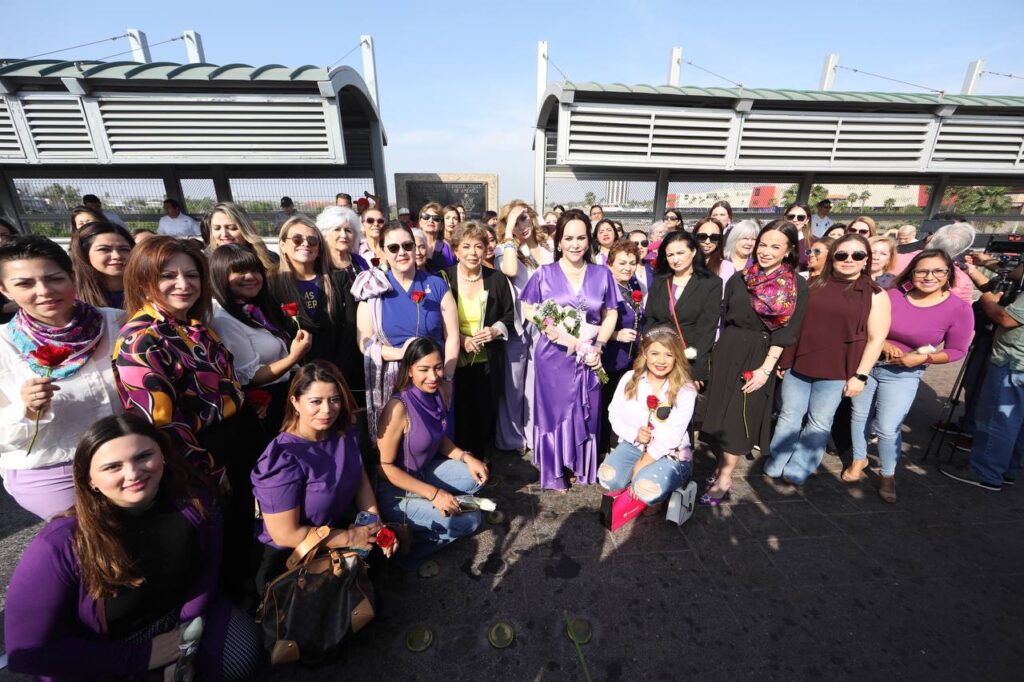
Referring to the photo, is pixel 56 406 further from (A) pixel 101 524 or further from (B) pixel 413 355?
(B) pixel 413 355

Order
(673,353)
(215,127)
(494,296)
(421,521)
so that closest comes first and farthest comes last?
(421,521), (673,353), (494,296), (215,127)

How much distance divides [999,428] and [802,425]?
1.50 m

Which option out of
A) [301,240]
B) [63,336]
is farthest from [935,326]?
[63,336]

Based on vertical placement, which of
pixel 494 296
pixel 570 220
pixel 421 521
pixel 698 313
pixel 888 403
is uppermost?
pixel 570 220

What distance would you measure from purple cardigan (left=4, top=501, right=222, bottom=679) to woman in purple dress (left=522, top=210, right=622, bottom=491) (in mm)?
2586

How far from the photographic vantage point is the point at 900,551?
9.20 feet

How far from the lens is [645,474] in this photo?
2955mm

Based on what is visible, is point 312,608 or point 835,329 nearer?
point 312,608

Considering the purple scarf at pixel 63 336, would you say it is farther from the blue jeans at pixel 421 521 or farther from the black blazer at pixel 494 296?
the black blazer at pixel 494 296

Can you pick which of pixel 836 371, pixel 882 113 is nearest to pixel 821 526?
pixel 836 371

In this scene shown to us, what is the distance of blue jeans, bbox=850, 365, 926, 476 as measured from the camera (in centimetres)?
326

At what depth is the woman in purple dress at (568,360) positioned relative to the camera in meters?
3.27

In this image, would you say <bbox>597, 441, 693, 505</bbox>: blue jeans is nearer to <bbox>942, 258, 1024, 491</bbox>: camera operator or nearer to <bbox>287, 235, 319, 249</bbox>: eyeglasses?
<bbox>942, 258, 1024, 491</bbox>: camera operator

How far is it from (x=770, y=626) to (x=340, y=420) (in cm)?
266
